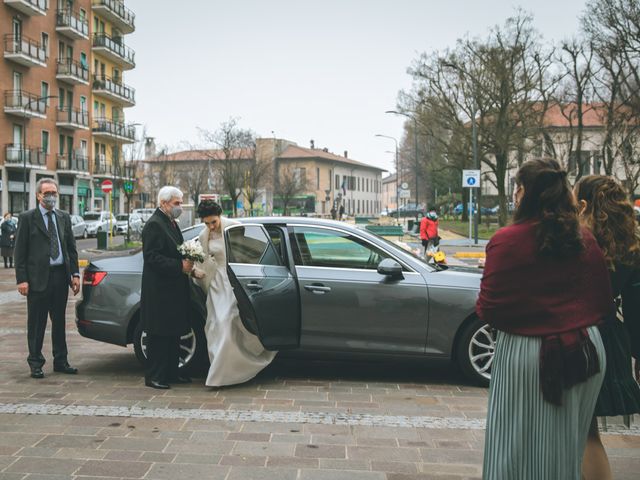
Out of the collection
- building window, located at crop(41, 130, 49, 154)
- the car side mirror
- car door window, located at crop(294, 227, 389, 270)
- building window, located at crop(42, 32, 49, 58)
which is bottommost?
the car side mirror

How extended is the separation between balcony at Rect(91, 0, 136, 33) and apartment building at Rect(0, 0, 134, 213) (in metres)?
0.08

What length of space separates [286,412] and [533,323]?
3037mm

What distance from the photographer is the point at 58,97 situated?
4716 cm

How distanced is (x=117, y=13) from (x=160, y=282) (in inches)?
2193

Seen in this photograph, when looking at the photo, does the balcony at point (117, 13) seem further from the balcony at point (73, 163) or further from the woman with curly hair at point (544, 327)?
the woman with curly hair at point (544, 327)

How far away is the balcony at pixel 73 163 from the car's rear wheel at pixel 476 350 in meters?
46.7

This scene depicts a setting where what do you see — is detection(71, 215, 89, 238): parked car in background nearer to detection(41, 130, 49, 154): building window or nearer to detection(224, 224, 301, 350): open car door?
detection(41, 130, 49, 154): building window

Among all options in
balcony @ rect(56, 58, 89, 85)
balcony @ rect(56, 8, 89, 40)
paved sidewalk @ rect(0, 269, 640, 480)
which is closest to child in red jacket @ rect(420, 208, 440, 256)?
paved sidewalk @ rect(0, 269, 640, 480)

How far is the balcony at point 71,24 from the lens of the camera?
46.9 metres

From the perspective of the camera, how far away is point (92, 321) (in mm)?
6590

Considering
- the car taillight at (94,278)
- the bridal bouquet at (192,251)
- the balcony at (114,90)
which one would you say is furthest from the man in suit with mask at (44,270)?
the balcony at (114,90)

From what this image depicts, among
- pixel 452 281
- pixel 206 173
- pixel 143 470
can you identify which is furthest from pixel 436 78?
pixel 143 470

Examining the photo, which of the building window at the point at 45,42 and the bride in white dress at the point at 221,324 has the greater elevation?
the building window at the point at 45,42

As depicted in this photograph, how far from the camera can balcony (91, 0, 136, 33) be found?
53.0m
